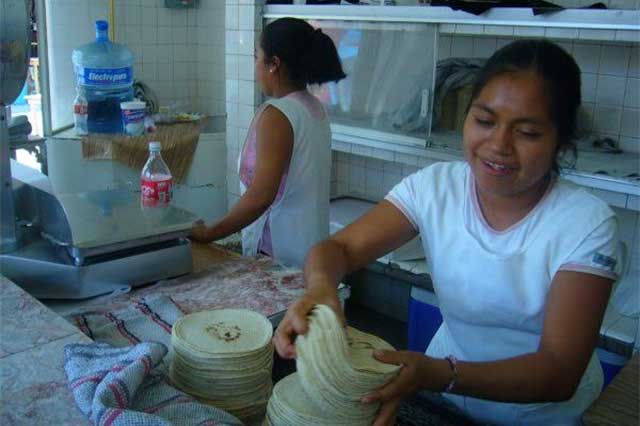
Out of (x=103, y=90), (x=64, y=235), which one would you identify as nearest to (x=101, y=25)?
(x=103, y=90)

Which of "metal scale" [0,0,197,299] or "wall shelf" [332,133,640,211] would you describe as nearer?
"metal scale" [0,0,197,299]

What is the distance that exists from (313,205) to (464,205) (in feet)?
2.99

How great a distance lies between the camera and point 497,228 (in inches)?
54.9

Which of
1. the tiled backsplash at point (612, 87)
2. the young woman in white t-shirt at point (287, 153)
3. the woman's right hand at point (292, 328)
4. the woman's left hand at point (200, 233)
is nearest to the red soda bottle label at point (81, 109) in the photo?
the young woman in white t-shirt at point (287, 153)

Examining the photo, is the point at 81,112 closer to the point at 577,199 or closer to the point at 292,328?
the point at 292,328

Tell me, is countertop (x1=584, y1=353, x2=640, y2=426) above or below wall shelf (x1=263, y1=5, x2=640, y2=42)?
below

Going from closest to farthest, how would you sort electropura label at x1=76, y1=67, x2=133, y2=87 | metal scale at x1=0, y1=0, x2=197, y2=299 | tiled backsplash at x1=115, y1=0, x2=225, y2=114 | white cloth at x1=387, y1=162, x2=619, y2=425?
1. white cloth at x1=387, y1=162, x2=619, y2=425
2. metal scale at x1=0, y1=0, x2=197, y2=299
3. electropura label at x1=76, y1=67, x2=133, y2=87
4. tiled backsplash at x1=115, y1=0, x2=225, y2=114

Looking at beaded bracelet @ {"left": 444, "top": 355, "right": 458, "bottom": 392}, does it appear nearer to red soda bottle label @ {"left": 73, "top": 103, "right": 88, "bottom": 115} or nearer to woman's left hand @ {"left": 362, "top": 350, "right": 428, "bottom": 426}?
woman's left hand @ {"left": 362, "top": 350, "right": 428, "bottom": 426}

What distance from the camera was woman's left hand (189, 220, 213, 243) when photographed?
1920mm

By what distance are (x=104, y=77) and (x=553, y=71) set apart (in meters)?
3.12

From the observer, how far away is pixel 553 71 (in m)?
1.23

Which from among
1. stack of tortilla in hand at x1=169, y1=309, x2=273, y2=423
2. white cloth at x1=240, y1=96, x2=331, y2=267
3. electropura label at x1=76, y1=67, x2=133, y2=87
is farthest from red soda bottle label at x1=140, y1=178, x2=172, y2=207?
electropura label at x1=76, y1=67, x2=133, y2=87

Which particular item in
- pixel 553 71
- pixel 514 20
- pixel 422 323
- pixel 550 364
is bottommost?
pixel 422 323

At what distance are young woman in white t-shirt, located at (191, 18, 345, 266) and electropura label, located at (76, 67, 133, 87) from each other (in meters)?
1.75
